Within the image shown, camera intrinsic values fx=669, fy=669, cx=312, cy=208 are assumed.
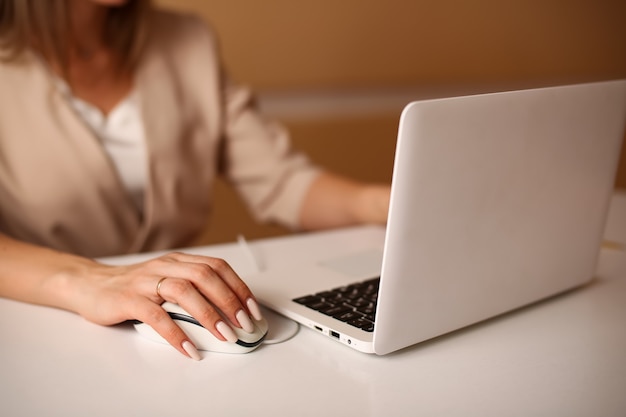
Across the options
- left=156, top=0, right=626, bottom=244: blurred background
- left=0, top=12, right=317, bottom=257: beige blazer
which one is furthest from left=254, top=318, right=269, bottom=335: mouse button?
left=156, top=0, right=626, bottom=244: blurred background

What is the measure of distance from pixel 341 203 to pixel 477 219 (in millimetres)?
541

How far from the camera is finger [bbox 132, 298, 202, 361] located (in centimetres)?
60

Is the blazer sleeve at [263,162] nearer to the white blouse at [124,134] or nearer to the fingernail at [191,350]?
the white blouse at [124,134]

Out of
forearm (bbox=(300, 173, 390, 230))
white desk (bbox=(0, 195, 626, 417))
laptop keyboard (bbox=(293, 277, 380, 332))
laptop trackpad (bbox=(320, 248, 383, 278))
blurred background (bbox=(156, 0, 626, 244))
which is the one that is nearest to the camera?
white desk (bbox=(0, 195, 626, 417))

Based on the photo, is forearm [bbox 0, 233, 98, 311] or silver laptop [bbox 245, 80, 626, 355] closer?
silver laptop [bbox 245, 80, 626, 355]

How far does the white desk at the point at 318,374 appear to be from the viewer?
0.53 meters

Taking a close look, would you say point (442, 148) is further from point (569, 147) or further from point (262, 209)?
point (262, 209)

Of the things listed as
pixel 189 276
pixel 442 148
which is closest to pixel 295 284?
pixel 189 276

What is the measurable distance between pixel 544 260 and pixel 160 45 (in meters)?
0.84

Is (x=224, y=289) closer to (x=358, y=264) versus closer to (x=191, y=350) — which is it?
(x=191, y=350)

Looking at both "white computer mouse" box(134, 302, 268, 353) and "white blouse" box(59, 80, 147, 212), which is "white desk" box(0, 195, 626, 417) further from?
"white blouse" box(59, 80, 147, 212)

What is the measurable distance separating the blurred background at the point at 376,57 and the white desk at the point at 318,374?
1.29m

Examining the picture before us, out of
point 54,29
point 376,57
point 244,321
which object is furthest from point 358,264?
point 376,57

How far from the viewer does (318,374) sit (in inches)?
22.7
